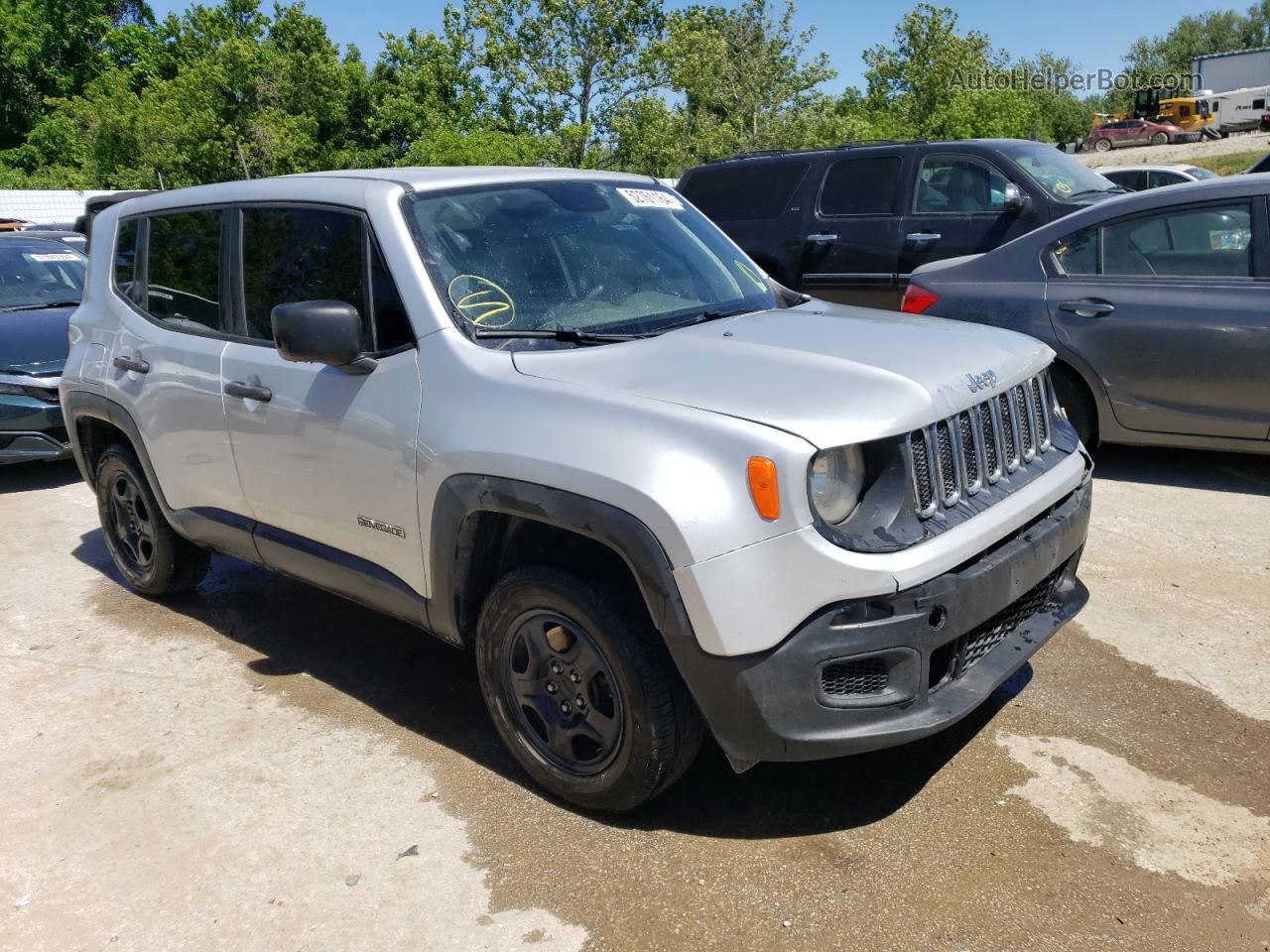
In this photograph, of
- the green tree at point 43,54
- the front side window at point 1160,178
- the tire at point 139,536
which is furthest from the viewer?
the green tree at point 43,54

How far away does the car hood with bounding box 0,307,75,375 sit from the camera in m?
7.67

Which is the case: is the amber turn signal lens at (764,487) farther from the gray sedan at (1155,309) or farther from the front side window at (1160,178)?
the front side window at (1160,178)

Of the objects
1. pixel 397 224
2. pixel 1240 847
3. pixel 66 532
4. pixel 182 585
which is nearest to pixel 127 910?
pixel 397 224

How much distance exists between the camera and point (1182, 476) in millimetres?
6512

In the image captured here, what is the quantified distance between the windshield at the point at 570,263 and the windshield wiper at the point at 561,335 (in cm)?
2

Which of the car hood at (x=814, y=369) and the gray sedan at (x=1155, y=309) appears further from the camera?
the gray sedan at (x=1155, y=309)

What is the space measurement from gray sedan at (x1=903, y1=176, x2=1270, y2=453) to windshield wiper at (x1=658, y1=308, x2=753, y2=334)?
3.15 metres

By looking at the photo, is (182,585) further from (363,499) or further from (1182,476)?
(1182,476)

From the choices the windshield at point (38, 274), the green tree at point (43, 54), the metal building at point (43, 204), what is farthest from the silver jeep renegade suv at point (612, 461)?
the green tree at point (43, 54)

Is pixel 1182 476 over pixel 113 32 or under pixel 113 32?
under

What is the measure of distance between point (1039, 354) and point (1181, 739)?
1.31 metres

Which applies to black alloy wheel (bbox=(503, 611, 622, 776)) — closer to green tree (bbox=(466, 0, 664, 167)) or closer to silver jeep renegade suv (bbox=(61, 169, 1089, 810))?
silver jeep renegade suv (bbox=(61, 169, 1089, 810))

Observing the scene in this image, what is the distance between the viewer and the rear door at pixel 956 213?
871cm

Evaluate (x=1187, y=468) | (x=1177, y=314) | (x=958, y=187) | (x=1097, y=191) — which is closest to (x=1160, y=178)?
(x=1097, y=191)
